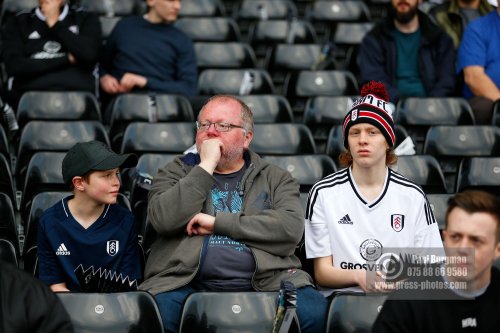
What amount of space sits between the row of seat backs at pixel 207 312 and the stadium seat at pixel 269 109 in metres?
2.87

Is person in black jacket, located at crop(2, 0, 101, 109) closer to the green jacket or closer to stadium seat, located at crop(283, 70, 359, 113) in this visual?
stadium seat, located at crop(283, 70, 359, 113)

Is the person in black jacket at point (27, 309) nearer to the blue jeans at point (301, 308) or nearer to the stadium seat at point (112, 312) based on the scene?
the stadium seat at point (112, 312)

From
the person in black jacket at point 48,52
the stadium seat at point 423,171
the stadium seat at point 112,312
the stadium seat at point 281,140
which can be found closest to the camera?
the stadium seat at point 112,312

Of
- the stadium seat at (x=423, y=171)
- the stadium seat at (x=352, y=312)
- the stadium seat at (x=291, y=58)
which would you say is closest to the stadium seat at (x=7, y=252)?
the stadium seat at (x=352, y=312)

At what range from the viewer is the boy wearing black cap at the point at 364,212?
5.38 m

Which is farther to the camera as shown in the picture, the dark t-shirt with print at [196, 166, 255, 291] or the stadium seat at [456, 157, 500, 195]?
the stadium seat at [456, 157, 500, 195]

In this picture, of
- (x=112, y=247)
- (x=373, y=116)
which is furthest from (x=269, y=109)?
(x=112, y=247)

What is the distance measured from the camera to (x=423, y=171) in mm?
6527

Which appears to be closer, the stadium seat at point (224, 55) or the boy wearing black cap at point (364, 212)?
the boy wearing black cap at point (364, 212)

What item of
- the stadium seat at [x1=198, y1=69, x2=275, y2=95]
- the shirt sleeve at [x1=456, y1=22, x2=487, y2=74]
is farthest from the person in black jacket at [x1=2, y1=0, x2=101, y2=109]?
the shirt sleeve at [x1=456, y1=22, x2=487, y2=74]

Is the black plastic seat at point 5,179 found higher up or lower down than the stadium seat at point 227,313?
lower down

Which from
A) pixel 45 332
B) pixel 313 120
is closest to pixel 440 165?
pixel 313 120

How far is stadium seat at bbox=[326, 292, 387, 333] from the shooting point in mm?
4715

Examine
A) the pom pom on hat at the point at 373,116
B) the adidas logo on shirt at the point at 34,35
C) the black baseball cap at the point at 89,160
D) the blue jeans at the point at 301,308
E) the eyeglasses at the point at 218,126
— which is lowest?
the blue jeans at the point at 301,308
